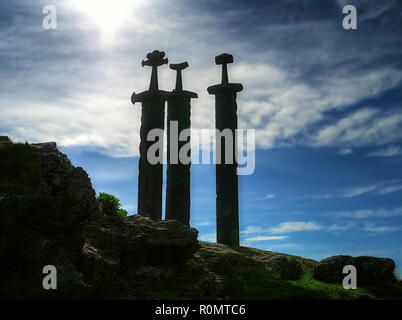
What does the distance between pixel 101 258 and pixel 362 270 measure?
9.60 meters

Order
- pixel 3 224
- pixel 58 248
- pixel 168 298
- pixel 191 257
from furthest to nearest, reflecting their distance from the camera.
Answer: pixel 191 257 → pixel 168 298 → pixel 58 248 → pixel 3 224

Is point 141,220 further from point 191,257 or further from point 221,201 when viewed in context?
point 221,201

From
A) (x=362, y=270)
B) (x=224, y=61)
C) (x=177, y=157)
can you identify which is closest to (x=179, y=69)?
(x=224, y=61)

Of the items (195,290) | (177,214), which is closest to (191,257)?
(195,290)

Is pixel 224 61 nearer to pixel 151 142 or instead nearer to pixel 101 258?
pixel 151 142

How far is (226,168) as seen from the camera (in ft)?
73.8

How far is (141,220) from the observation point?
1372cm

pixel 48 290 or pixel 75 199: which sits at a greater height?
pixel 75 199

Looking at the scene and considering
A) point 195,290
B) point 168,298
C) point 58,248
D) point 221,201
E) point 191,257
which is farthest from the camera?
point 221,201

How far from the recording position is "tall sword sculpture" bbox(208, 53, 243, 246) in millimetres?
22078

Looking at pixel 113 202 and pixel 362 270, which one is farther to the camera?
pixel 113 202

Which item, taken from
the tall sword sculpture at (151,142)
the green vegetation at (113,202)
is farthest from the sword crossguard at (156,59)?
the green vegetation at (113,202)
